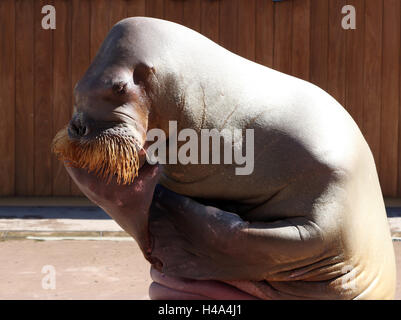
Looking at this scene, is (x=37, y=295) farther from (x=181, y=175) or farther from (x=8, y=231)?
(x=181, y=175)

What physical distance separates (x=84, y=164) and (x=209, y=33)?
6.77 meters

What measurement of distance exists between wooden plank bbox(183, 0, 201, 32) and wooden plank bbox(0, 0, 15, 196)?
7.04 feet

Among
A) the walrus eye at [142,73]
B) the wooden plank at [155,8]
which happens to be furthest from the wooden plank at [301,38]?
the walrus eye at [142,73]

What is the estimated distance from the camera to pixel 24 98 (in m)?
8.73

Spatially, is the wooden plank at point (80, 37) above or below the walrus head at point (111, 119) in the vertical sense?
above

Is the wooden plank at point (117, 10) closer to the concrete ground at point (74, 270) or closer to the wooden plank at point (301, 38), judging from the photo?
the wooden plank at point (301, 38)

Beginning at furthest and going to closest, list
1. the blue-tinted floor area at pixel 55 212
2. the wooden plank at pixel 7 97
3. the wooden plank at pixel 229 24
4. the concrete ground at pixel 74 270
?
the wooden plank at pixel 7 97 → the wooden plank at pixel 229 24 → the blue-tinted floor area at pixel 55 212 → the concrete ground at pixel 74 270

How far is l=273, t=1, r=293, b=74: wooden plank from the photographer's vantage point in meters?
8.55

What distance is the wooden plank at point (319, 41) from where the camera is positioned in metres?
8.52

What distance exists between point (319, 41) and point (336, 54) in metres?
0.27

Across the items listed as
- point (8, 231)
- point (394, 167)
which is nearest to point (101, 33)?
point (8, 231)

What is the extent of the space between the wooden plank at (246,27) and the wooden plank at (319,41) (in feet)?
2.41

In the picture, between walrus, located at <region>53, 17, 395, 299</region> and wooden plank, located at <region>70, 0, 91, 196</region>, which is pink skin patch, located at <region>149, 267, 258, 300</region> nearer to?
walrus, located at <region>53, 17, 395, 299</region>

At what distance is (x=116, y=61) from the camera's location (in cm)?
204
